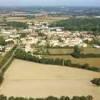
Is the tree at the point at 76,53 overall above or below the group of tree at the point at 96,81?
below

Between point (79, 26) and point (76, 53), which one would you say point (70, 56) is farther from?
point (79, 26)

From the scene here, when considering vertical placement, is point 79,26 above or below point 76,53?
below

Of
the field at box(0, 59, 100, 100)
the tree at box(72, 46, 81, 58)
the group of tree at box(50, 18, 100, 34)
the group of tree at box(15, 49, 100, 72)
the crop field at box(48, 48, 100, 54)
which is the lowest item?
the group of tree at box(50, 18, 100, 34)

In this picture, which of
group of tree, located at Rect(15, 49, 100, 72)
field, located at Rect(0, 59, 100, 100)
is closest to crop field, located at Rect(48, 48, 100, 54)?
group of tree, located at Rect(15, 49, 100, 72)

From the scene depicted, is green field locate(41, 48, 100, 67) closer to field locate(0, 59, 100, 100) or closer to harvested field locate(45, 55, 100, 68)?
harvested field locate(45, 55, 100, 68)

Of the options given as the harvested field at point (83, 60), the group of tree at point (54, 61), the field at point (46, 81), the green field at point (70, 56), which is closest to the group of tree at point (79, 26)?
the green field at point (70, 56)

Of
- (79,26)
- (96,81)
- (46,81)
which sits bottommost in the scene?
(79,26)

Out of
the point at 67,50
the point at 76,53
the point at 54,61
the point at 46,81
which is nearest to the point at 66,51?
the point at 67,50

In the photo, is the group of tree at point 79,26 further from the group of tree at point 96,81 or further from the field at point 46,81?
the group of tree at point 96,81

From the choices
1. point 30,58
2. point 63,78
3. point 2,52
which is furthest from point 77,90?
point 2,52
